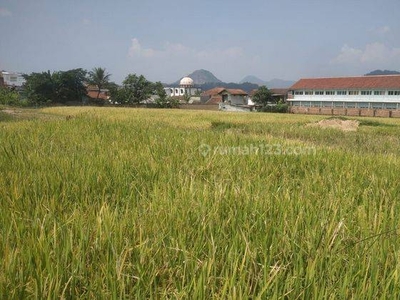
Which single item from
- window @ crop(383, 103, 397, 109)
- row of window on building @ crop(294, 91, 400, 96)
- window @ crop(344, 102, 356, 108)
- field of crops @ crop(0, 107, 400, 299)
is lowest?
field of crops @ crop(0, 107, 400, 299)

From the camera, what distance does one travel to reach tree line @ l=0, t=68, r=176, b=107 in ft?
123

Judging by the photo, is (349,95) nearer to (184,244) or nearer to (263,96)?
(263,96)

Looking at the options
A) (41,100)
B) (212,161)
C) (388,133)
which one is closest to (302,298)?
(212,161)

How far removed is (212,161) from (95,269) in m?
2.29

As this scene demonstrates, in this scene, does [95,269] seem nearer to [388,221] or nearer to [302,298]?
[302,298]

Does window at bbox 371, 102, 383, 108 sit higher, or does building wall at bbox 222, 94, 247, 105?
building wall at bbox 222, 94, 247, 105

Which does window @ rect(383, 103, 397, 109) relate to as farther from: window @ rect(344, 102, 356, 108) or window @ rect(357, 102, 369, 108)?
window @ rect(344, 102, 356, 108)

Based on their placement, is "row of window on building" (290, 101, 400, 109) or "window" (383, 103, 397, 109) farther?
"row of window on building" (290, 101, 400, 109)

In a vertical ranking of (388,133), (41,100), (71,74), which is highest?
(71,74)

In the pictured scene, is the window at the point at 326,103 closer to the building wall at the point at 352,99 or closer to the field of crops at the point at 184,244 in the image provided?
the building wall at the point at 352,99

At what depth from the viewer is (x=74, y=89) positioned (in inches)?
1566

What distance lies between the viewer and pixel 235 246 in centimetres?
112

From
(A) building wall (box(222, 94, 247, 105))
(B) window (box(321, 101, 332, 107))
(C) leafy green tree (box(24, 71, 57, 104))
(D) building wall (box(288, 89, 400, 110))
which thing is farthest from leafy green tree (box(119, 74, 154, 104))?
(B) window (box(321, 101, 332, 107))

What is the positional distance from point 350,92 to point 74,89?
39306 mm
